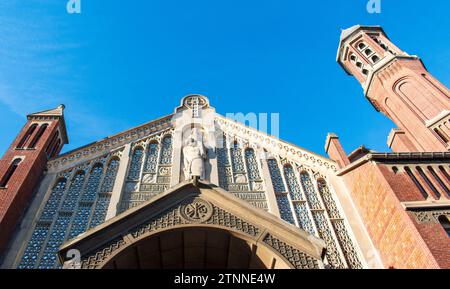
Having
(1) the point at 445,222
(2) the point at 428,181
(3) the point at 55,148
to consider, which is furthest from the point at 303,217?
(3) the point at 55,148

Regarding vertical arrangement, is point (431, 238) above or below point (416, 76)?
below

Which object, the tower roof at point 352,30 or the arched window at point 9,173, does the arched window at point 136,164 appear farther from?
the tower roof at point 352,30

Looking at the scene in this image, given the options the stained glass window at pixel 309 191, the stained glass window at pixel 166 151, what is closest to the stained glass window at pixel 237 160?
the stained glass window at pixel 309 191

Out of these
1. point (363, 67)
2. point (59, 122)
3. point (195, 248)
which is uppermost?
point (363, 67)

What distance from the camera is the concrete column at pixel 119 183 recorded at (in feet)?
38.0

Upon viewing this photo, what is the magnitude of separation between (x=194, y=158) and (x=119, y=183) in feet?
9.12

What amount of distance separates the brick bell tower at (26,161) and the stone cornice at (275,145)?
6.72 metres

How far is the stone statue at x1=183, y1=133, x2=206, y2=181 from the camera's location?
510 inches

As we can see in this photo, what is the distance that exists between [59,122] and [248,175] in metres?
7.70

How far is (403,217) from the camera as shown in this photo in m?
9.84

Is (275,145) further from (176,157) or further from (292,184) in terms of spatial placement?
(176,157)

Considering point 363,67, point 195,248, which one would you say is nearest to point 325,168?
point 195,248

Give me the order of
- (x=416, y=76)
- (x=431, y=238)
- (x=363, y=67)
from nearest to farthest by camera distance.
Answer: (x=431, y=238), (x=416, y=76), (x=363, y=67)
